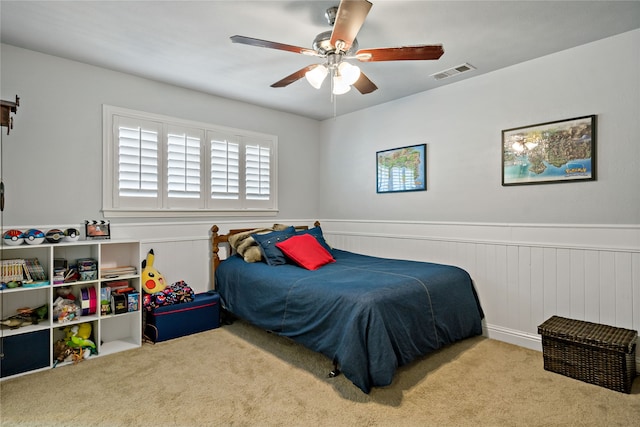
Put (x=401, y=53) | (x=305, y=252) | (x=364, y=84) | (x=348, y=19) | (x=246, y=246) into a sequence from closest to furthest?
1. (x=348, y=19)
2. (x=401, y=53)
3. (x=364, y=84)
4. (x=305, y=252)
5. (x=246, y=246)

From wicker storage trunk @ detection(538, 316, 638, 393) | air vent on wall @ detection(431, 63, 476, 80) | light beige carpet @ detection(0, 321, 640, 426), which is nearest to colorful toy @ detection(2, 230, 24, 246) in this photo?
light beige carpet @ detection(0, 321, 640, 426)

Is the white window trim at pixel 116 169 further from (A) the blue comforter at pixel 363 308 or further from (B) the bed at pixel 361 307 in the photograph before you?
(A) the blue comforter at pixel 363 308

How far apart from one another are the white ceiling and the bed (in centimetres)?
181

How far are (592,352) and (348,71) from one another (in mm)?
2478

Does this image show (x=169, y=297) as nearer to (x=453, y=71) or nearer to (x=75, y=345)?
(x=75, y=345)

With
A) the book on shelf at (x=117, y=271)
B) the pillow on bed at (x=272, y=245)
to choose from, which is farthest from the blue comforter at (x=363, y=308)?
the book on shelf at (x=117, y=271)

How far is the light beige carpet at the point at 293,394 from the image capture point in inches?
76.9

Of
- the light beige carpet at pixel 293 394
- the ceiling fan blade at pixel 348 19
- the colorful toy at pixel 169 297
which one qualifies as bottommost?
the light beige carpet at pixel 293 394

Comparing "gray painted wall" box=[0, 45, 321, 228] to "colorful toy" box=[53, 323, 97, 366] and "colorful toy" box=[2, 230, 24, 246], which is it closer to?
"colorful toy" box=[2, 230, 24, 246]

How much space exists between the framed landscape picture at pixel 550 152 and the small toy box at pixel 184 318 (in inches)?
119

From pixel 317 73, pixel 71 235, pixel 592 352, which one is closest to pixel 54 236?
pixel 71 235

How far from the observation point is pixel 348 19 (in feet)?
5.96

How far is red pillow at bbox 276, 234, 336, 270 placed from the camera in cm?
333

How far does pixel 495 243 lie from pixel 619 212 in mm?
909
